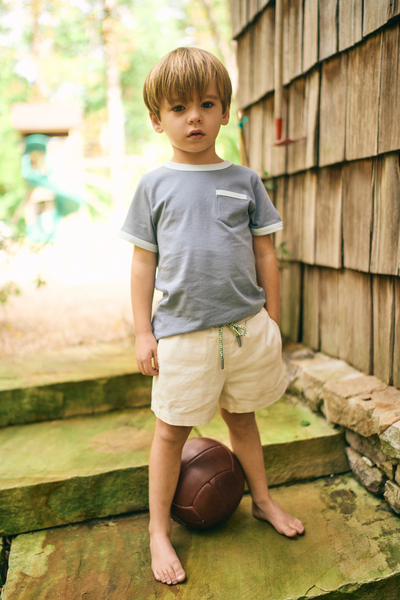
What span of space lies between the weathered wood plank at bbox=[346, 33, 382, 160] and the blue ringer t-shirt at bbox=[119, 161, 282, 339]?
26.5 inches

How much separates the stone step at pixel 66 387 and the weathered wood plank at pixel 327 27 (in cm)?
173

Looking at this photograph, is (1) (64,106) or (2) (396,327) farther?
(1) (64,106)

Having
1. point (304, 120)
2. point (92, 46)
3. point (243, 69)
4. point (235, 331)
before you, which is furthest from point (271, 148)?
point (92, 46)

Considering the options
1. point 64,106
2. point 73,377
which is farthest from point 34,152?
Answer: point 73,377

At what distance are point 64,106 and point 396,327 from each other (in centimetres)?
977

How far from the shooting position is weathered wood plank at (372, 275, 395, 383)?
6.24 feet

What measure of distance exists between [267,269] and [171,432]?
0.64 metres

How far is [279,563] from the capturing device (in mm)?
1557

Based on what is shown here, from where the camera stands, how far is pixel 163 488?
1561 mm

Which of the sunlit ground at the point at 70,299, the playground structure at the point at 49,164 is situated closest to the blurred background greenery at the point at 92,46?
the playground structure at the point at 49,164

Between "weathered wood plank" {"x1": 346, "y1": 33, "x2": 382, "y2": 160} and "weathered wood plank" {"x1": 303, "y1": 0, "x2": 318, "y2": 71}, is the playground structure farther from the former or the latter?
"weathered wood plank" {"x1": 346, "y1": 33, "x2": 382, "y2": 160}

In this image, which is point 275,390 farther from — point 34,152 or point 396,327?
point 34,152

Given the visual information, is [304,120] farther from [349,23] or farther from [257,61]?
[257,61]

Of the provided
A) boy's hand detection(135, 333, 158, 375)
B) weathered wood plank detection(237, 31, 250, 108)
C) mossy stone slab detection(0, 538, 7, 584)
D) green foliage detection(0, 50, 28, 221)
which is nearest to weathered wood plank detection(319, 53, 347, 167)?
weathered wood plank detection(237, 31, 250, 108)
